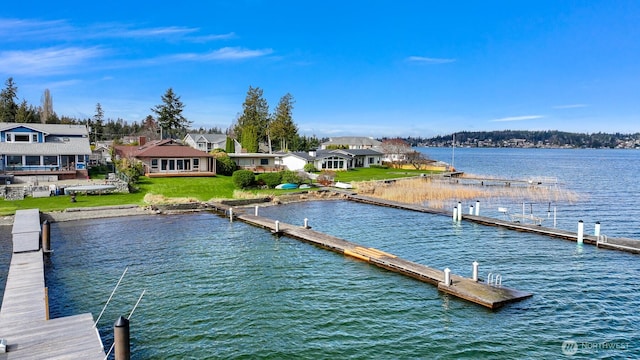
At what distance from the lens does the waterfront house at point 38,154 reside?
44938 millimetres

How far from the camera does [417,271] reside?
20094 mm

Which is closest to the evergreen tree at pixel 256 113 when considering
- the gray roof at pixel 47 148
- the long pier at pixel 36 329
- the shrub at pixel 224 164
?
the shrub at pixel 224 164

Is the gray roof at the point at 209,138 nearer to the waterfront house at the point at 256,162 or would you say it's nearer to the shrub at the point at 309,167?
the waterfront house at the point at 256,162

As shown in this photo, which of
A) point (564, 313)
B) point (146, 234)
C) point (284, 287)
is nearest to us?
point (564, 313)

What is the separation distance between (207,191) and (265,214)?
37.4 feet

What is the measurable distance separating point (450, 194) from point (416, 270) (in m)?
31.7

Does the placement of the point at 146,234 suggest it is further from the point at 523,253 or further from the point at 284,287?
the point at 523,253

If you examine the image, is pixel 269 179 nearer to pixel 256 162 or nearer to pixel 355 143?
pixel 256 162

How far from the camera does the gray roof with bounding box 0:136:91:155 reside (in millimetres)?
45375

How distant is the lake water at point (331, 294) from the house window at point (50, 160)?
20.2m

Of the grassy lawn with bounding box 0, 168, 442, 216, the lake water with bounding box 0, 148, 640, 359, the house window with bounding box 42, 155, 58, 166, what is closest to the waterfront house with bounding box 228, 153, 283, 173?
the grassy lawn with bounding box 0, 168, 442, 216

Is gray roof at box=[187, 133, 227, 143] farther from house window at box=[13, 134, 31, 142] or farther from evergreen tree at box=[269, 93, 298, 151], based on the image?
house window at box=[13, 134, 31, 142]

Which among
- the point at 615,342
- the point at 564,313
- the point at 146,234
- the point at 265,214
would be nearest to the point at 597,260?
the point at 564,313

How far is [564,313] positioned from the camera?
16172 millimetres
